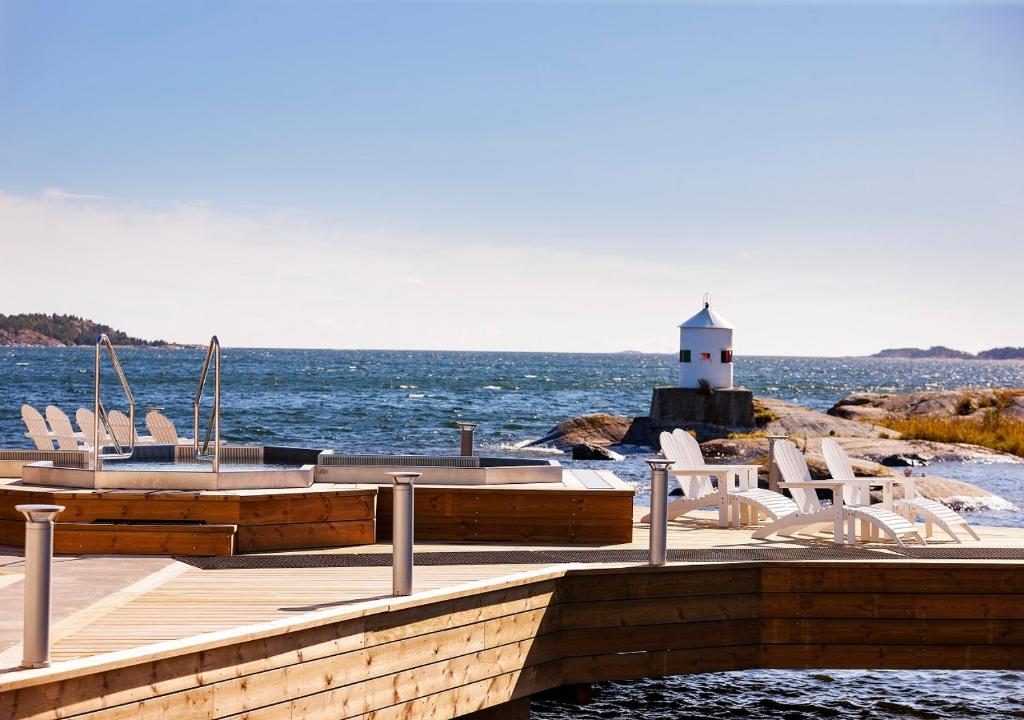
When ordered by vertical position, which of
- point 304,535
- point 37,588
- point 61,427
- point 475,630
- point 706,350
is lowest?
point 475,630

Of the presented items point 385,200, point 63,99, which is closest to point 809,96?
point 385,200

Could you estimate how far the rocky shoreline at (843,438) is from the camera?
62.0 ft

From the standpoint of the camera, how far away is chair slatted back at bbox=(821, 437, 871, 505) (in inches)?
386

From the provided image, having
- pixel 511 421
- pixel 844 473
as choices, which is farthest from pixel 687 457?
pixel 511 421

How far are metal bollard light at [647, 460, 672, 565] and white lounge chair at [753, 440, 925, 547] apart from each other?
172cm

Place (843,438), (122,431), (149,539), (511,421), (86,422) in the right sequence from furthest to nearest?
(511,421) < (843,438) < (122,431) < (86,422) < (149,539)

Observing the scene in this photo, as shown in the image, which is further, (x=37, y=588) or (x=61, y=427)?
(x=61, y=427)

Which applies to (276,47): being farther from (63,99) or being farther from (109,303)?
(109,303)

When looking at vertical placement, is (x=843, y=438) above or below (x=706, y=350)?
below

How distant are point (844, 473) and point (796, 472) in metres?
0.40

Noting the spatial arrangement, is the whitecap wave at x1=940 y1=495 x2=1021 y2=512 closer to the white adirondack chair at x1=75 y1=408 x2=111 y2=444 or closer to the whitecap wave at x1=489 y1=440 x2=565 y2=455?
the white adirondack chair at x1=75 y1=408 x2=111 y2=444

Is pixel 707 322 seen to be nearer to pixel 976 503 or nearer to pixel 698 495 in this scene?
pixel 976 503

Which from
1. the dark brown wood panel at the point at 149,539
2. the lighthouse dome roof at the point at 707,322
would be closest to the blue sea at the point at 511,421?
the dark brown wood panel at the point at 149,539

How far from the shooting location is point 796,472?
32.6 feet
